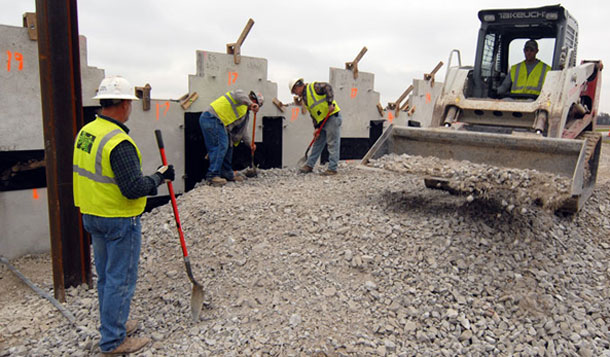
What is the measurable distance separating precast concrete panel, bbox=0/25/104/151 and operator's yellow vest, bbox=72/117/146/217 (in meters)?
2.98

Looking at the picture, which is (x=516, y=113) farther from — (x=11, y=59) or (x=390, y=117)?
(x=11, y=59)

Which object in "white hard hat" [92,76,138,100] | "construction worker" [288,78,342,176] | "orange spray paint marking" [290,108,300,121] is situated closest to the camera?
"white hard hat" [92,76,138,100]

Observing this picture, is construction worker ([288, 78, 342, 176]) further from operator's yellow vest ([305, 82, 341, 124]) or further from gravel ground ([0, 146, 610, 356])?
gravel ground ([0, 146, 610, 356])

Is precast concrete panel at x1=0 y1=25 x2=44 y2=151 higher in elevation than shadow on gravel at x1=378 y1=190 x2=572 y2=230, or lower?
higher

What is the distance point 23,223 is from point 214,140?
2554mm

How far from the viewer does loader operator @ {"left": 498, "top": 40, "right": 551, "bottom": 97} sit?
244 inches

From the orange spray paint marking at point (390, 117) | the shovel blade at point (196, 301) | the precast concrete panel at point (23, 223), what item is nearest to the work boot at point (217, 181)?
the precast concrete panel at point (23, 223)

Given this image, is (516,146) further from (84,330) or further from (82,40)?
(82,40)

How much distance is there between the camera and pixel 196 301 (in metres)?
3.59

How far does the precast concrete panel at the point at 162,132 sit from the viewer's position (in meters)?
6.36

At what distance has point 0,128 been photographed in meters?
5.25

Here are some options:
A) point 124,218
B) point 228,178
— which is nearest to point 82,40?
point 228,178

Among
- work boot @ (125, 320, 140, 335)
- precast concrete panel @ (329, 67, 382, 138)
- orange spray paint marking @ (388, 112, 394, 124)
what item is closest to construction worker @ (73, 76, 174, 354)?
work boot @ (125, 320, 140, 335)

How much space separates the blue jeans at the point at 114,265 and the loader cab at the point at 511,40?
17.0 feet
